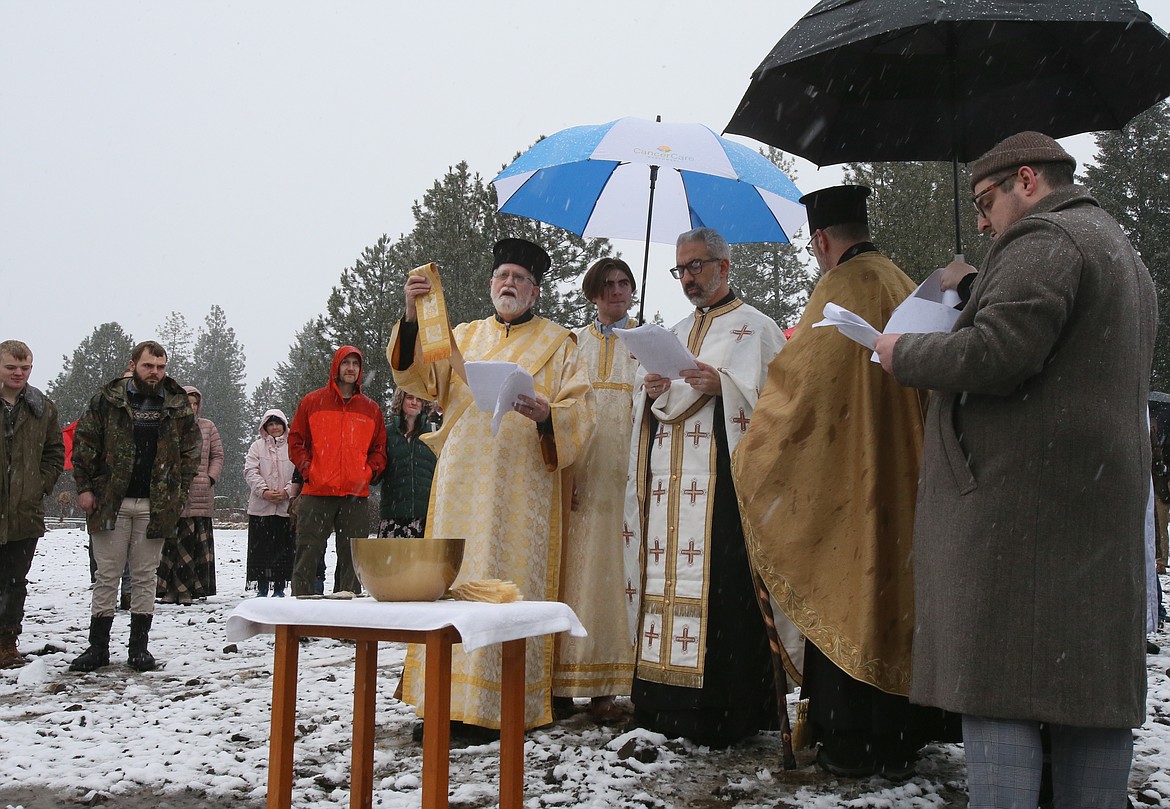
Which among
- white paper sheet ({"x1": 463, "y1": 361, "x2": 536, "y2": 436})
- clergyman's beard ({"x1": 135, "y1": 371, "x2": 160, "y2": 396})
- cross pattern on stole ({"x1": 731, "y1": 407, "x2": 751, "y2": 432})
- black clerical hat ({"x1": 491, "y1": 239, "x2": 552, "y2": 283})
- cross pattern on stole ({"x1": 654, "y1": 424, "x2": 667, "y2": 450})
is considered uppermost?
black clerical hat ({"x1": 491, "y1": 239, "x2": 552, "y2": 283})

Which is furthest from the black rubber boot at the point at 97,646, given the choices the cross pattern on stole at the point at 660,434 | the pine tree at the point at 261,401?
the pine tree at the point at 261,401

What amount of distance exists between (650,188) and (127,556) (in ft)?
13.3

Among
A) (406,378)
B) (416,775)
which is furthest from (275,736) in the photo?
(406,378)

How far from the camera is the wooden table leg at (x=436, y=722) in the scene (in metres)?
2.50

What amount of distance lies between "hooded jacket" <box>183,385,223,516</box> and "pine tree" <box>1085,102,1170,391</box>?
2592 cm

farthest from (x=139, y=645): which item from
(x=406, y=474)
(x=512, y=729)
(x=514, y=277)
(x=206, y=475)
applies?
(x=512, y=729)

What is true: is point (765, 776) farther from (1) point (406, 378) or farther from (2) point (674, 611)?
(1) point (406, 378)

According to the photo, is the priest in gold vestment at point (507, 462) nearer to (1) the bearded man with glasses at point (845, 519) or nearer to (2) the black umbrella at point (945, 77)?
(1) the bearded man with glasses at point (845, 519)

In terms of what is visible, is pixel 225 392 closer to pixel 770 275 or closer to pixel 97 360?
pixel 97 360

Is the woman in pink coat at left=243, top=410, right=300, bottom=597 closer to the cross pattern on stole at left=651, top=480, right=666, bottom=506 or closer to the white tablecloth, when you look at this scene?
the cross pattern on stole at left=651, top=480, right=666, bottom=506

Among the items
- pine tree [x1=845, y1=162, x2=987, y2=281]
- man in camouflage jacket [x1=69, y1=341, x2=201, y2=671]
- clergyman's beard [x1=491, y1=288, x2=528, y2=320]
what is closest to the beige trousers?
man in camouflage jacket [x1=69, y1=341, x2=201, y2=671]

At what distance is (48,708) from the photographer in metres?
5.33

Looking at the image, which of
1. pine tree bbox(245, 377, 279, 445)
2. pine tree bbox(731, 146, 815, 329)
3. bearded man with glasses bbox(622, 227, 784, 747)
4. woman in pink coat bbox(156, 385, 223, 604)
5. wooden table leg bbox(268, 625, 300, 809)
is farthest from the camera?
pine tree bbox(245, 377, 279, 445)

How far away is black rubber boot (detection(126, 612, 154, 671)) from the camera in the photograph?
6504 millimetres
